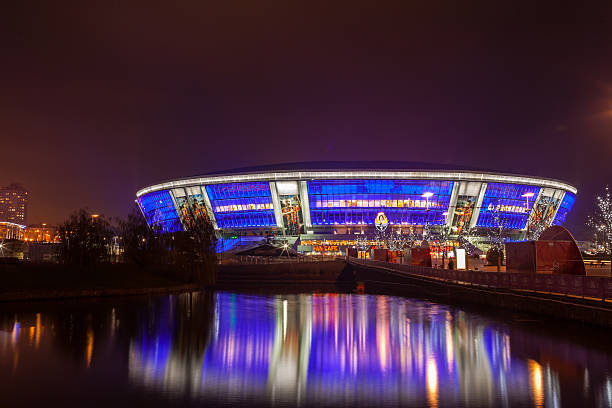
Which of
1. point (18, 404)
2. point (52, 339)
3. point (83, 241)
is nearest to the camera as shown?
point (18, 404)

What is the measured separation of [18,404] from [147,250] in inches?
1644

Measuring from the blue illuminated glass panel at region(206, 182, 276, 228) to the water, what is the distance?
3532 inches

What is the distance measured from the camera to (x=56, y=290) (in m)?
40.1

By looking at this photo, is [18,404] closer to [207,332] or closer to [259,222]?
[207,332]

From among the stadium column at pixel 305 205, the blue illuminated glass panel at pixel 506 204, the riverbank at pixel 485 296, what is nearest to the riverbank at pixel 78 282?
the riverbank at pixel 485 296

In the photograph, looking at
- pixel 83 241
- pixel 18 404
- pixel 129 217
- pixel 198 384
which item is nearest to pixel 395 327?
pixel 198 384

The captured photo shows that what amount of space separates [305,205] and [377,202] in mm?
16014

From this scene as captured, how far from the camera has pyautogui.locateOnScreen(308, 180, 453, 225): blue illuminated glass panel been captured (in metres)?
120

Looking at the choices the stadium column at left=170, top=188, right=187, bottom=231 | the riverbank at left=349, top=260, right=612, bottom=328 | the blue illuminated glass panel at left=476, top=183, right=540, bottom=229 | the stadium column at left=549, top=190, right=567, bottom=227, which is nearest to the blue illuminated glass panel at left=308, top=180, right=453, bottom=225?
the blue illuminated glass panel at left=476, top=183, right=540, bottom=229

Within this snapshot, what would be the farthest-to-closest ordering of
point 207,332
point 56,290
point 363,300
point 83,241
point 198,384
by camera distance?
point 83,241, point 363,300, point 56,290, point 207,332, point 198,384

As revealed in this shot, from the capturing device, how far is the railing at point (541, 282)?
23.1 m

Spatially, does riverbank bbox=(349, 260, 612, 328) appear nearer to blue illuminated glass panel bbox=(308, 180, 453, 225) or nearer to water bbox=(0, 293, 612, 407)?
water bbox=(0, 293, 612, 407)

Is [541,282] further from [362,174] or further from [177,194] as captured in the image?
[177,194]

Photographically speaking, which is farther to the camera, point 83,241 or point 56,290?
point 83,241
